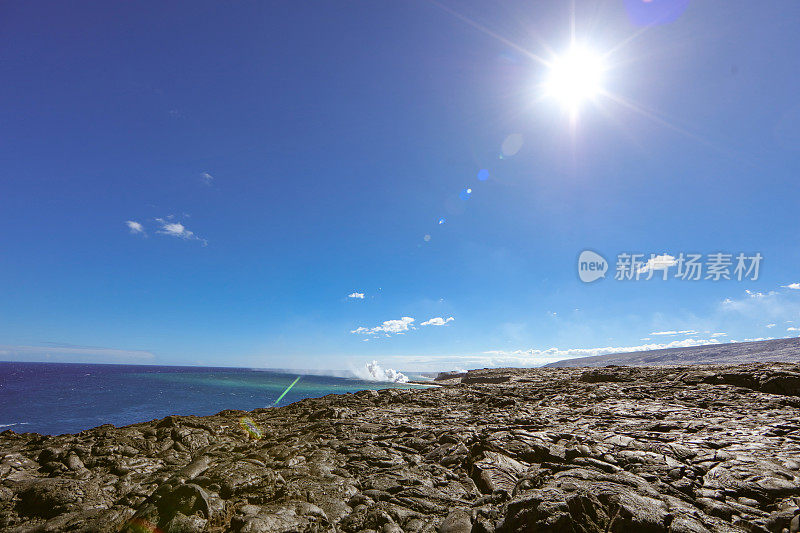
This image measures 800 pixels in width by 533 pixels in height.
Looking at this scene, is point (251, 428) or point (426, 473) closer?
point (426, 473)

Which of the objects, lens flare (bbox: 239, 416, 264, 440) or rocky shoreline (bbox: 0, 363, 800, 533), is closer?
rocky shoreline (bbox: 0, 363, 800, 533)

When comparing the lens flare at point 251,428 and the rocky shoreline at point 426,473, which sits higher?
the rocky shoreline at point 426,473

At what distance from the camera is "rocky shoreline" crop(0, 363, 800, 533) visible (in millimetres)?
5457

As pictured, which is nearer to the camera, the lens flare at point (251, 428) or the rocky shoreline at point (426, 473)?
the rocky shoreline at point (426, 473)

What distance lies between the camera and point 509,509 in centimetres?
547

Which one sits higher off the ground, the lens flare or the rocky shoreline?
the rocky shoreline

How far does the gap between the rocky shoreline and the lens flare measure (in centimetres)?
10

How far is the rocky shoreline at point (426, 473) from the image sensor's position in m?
5.46

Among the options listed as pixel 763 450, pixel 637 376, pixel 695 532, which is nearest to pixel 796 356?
pixel 637 376

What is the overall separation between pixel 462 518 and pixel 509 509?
94cm

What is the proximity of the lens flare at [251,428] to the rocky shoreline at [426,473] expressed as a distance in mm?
100

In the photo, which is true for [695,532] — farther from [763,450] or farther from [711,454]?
[763,450]

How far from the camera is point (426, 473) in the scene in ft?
26.6

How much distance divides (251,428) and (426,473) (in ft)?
27.1
